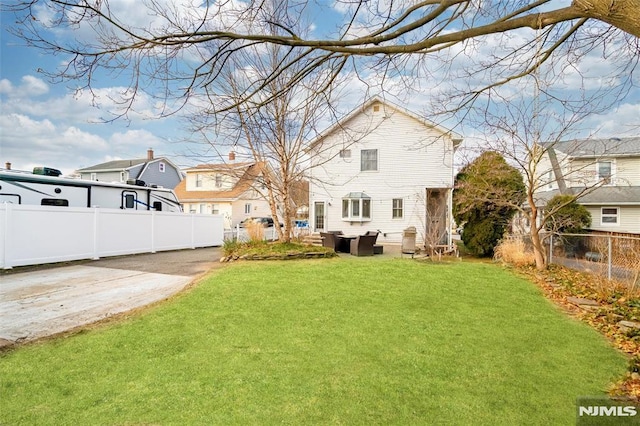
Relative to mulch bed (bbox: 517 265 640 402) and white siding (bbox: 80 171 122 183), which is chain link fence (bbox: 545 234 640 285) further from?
white siding (bbox: 80 171 122 183)

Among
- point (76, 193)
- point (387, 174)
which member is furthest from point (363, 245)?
point (76, 193)

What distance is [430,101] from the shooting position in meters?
7.10

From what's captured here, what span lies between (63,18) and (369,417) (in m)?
5.36

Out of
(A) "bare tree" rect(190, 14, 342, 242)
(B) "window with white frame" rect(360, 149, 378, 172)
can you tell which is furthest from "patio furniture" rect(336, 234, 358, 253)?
(B) "window with white frame" rect(360, 149, 378, 172)

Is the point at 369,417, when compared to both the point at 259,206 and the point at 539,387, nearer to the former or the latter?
the point at 539,387

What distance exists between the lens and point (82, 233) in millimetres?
11680

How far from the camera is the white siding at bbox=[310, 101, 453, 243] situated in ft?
62.1

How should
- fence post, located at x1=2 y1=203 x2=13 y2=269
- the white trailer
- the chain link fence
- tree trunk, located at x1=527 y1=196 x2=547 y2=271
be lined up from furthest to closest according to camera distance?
the white trailer < tree trunk, located at x1=527 y1=196 x2=547 y2=271 < fence post, located at x1=2 y1=203 x2=13 y2=269 < the chain link fence

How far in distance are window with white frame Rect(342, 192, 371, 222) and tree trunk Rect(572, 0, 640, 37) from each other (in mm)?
15955

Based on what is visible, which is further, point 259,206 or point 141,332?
point 259,206

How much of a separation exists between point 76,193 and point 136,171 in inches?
786

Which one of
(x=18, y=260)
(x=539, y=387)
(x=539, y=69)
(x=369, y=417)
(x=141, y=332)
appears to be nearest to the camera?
(x=369, y=417)

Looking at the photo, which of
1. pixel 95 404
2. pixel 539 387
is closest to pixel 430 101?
pixel 539 387

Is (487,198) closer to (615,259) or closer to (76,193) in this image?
(615,259)
